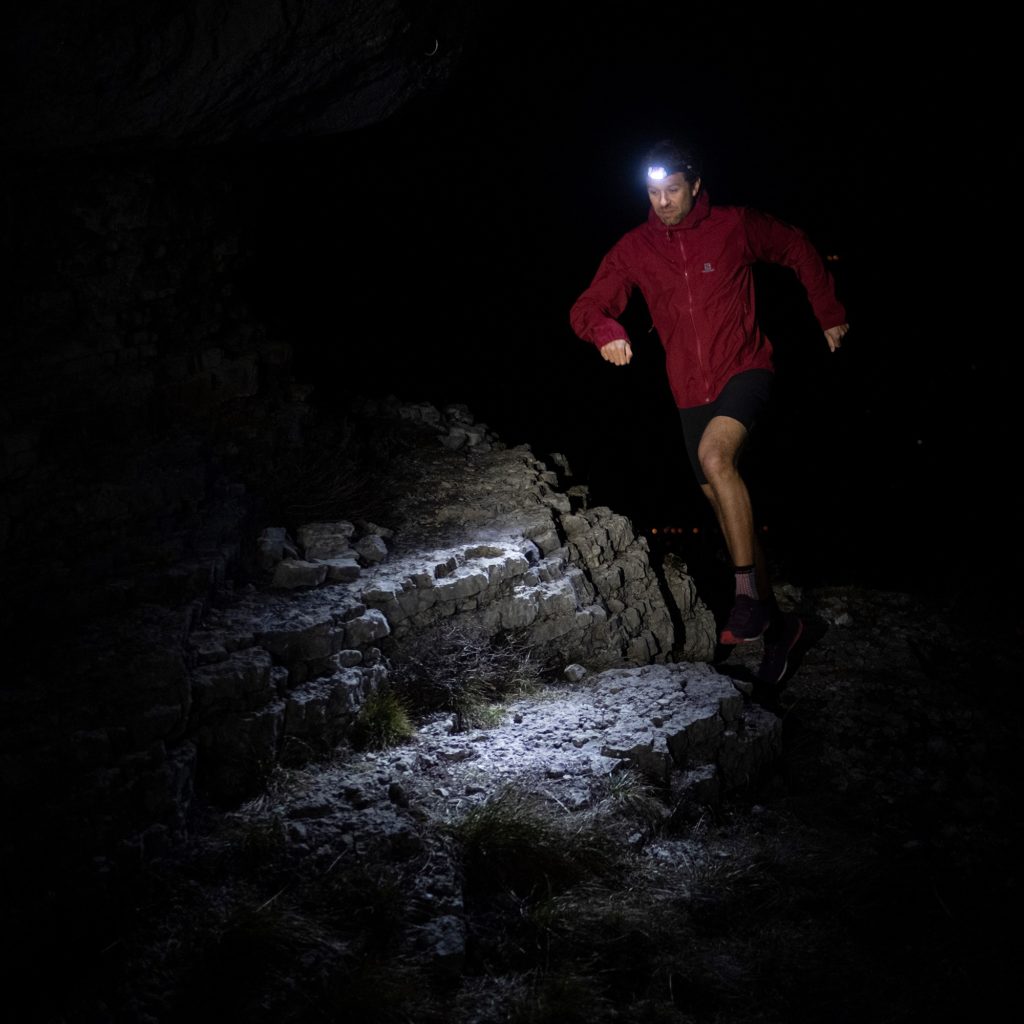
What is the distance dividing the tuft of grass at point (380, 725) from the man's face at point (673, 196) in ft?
9.55

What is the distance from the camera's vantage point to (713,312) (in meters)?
4.28

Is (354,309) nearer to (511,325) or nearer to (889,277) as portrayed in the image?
(511,325)

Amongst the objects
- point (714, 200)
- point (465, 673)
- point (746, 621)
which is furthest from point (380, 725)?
point (714, 200)

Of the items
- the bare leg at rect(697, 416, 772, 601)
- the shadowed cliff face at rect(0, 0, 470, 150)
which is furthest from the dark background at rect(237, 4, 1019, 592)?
the bare leg at rect(697, 416, 772, 601)

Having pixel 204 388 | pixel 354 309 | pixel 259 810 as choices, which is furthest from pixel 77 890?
pixel 354 309

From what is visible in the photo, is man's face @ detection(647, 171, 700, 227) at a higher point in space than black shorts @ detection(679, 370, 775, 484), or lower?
higher

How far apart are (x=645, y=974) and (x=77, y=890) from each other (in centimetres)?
192

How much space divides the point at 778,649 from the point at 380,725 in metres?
2.43

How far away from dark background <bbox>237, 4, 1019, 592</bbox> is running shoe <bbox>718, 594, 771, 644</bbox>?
3058mm

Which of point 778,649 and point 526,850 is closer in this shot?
point 526,850

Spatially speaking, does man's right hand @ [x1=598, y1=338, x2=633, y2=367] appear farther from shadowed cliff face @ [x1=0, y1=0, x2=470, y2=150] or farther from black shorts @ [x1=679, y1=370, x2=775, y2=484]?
shadowed cliff face @ [x1=0, y1=0, x2=470, y2=150]

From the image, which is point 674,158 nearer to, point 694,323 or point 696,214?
point 696,214

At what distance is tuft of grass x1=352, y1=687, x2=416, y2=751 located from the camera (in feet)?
12.1

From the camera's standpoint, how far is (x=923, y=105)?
601 inches
